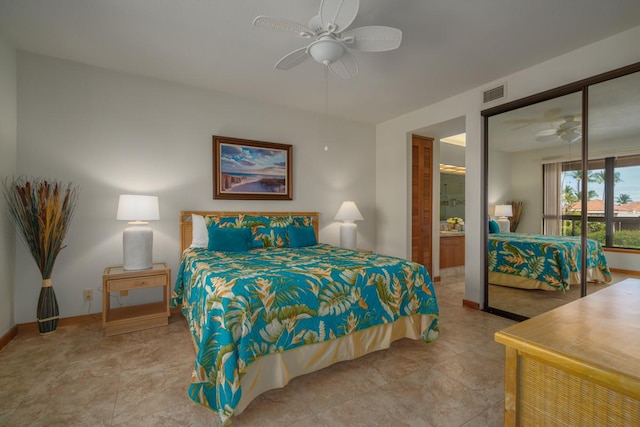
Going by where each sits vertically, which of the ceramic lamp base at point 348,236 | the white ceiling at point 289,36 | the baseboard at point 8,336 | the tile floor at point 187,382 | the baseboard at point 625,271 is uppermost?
the white ceiling at point 289,36

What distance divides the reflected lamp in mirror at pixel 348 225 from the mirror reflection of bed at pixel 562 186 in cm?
177

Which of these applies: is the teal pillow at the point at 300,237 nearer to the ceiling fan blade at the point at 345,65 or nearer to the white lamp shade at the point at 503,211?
the ceiling fan blade at the point at 345,65

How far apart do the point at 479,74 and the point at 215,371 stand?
3.80 meters

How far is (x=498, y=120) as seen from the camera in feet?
11.1

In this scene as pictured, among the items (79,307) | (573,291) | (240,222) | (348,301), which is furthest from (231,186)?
(573,291)

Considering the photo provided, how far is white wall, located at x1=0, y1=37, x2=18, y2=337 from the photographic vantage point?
2531 mm

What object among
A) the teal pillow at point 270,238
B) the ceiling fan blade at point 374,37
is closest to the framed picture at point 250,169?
the teal pillow at point 270,238

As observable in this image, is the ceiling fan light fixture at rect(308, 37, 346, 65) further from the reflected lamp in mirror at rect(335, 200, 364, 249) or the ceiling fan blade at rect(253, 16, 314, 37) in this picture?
the reflected lamp in mirror at rect(335, 200, 364, 249)

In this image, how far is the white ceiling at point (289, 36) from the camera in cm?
219

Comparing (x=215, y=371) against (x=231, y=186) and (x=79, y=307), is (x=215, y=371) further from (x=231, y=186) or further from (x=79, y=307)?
(x=231, y=186)

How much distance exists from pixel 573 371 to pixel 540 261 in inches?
123

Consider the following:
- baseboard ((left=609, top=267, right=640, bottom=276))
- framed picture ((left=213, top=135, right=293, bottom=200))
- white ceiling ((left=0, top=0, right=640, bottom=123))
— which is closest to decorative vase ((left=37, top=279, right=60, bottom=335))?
framed picture ((left=213, top=135, right=293, bottom=200))

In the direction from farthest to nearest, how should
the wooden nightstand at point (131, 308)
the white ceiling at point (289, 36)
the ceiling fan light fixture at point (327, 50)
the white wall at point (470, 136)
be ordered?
the wooden nightstand at point (131, 308) → the white wall at point (470, 136) → the white ceiling at point (289, 36) → the ceiling fan light fixture at point (327, 50)

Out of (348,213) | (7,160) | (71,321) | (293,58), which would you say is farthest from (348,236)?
(7,160)
